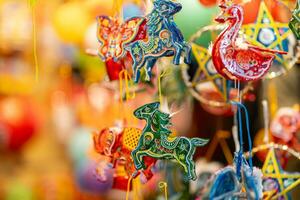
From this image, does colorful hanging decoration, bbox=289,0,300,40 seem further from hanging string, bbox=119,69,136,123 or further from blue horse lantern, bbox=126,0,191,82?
hanging string, bbox=119,69,136,123

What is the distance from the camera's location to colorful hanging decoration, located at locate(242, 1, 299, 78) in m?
0.75

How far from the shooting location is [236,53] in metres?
0.61

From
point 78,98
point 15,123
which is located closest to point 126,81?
point 78,98

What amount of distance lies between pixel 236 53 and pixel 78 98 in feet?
2.13

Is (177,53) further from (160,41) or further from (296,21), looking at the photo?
(296,21)

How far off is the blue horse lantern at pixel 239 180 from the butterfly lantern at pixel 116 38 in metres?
0.15

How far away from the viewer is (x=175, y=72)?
2.95 ft

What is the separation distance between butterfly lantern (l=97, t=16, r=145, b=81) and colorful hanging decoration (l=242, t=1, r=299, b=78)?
16 centimetres

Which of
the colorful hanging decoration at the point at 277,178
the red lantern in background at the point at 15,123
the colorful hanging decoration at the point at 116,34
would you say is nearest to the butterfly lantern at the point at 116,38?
the colorful hanging decoration at the point at 116,34

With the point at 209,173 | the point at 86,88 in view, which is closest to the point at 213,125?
the point at 209,173

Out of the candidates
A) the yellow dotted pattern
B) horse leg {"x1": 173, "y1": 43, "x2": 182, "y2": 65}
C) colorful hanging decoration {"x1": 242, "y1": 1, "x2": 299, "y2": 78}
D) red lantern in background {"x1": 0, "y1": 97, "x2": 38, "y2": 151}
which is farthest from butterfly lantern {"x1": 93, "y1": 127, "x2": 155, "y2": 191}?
red lantern in background {"x1": 0, "y1": 97, "x2": 38, "y2": 151}

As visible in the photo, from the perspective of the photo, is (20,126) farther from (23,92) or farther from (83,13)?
(83,13)

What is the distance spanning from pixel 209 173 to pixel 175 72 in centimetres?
17

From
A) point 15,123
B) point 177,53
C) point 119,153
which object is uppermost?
point 177,53
